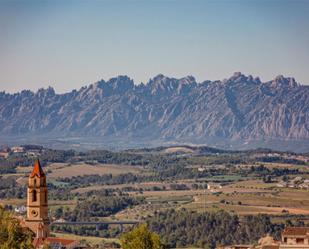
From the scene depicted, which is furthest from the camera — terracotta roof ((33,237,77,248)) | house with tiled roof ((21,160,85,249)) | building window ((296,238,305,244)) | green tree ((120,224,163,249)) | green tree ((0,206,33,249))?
house with tiled roof ((21,160,85,249))

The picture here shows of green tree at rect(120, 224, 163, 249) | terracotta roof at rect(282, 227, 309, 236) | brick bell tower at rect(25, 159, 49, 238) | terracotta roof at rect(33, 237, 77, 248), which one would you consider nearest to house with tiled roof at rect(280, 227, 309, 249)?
terracotta roof at rect(282, 227, 309, 236)

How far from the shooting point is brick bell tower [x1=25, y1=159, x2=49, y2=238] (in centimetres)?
8262

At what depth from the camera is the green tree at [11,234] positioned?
63500 mm

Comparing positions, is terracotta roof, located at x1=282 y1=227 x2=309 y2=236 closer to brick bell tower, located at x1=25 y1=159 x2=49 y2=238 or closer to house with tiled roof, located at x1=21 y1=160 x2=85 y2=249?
house with tiled roof, located at x1=21 y1=160 x2=85 y2=249

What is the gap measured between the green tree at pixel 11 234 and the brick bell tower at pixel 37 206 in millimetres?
15403

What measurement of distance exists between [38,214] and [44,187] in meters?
2.31

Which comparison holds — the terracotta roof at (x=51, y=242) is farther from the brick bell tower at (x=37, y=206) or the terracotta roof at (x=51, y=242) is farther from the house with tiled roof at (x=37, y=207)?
the brick bell tower at (x=37, y=206)

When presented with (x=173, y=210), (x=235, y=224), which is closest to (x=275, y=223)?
(x=235, y=224)

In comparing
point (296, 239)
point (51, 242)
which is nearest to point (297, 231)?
point (296, 239)

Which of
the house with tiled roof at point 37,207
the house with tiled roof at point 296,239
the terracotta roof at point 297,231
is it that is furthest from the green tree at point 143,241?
the house with tiled roof at point 37,207

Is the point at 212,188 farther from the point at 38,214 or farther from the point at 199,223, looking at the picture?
the point at 38,214

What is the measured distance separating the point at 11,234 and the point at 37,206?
61.1 ft

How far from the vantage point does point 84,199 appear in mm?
169125

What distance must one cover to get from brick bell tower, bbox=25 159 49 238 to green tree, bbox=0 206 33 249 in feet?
50.5
